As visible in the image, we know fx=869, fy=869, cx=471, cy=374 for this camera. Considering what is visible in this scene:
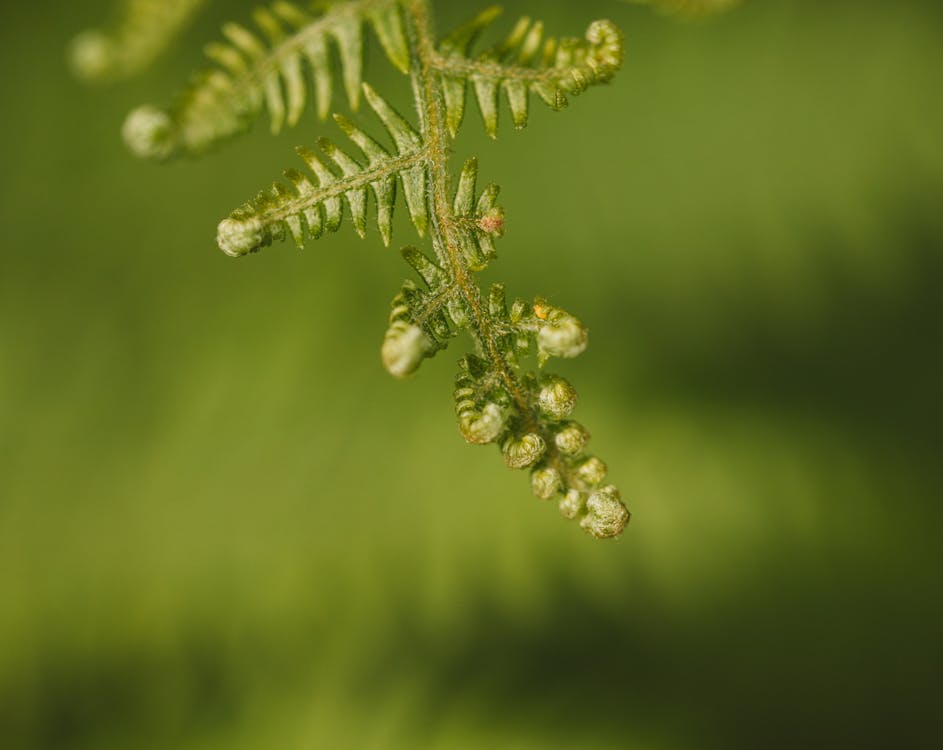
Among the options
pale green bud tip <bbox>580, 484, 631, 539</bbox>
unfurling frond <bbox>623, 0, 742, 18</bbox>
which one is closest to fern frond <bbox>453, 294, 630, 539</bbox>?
pale green bud tip <bbox>580, 484, 631, 539</bbox>

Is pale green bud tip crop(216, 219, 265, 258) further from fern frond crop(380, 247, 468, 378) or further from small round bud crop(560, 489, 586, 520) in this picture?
small round bud crop(560, 489, 586, 520)

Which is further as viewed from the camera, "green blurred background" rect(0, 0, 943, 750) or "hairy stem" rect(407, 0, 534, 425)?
Answer: "green blurred background" rect(0, 0, 943, 750)

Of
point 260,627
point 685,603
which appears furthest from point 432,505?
point 685,603

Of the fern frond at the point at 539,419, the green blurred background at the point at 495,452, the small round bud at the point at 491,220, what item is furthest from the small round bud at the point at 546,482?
the green blurred background at the point at 495,452

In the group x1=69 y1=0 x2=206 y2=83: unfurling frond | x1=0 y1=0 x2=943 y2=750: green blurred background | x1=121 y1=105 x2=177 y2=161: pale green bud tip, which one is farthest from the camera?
x1=0 y1=0 x2=943 y2=750: green blurred background

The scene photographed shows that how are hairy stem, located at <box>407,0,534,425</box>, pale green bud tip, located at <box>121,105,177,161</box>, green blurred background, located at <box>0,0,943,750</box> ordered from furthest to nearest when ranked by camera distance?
1. green blurred background, located at <box>0,0,943,750</box>
2. hairy stem, located at <box>407,0,534,425</box>
3. pale green bud tip, located at <box>121,105,177,161</box>

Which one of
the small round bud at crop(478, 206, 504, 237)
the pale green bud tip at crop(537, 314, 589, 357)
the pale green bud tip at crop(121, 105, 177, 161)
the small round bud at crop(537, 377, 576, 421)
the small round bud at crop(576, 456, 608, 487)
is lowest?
the pale green bud tip at crop(121, 105, 177, 161)

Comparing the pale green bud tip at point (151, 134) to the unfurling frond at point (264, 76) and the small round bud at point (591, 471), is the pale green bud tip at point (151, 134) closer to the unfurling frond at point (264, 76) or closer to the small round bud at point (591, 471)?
the unfurling frond at point (264, 76)

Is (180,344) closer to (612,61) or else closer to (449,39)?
(449,39)
